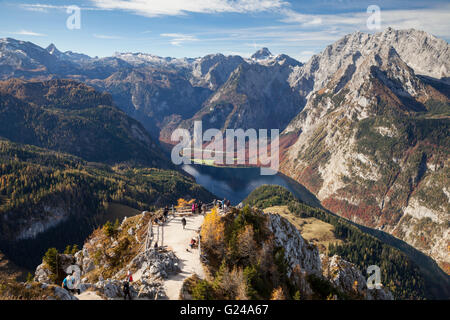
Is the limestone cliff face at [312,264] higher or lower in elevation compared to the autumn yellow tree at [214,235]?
lower

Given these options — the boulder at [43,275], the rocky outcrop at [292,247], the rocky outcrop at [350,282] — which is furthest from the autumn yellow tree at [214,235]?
the boulder at [43,275]

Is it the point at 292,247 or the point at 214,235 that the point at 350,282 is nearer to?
the point at 292,247

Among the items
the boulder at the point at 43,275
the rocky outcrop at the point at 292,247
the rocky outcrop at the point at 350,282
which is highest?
the rocky outcrop at the point at 292,247

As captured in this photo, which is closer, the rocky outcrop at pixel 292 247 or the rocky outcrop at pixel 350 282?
the rocky outcrop at pixel 292 247

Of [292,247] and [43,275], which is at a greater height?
[292,247]

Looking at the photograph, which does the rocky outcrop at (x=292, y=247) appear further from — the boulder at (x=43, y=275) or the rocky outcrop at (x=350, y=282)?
the boulder at (x=43, y=275)

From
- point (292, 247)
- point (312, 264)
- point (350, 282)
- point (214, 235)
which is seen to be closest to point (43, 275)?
point (214, 235)

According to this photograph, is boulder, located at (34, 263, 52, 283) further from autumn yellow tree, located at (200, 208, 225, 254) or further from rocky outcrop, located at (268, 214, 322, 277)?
rocky outcrop, located at (268, 214, 322, 277)

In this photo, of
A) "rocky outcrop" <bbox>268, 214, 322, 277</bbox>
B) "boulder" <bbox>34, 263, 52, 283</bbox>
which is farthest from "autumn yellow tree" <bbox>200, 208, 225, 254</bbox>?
"boulder" <bbox>34, 263, 52, 283</bbox>

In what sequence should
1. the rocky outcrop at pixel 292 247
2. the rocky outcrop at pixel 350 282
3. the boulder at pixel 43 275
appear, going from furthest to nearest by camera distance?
the rocky outcrop at pixel 350 282, the boulder at pixel 43 275, the rocky outcrop at pixel 292 247
